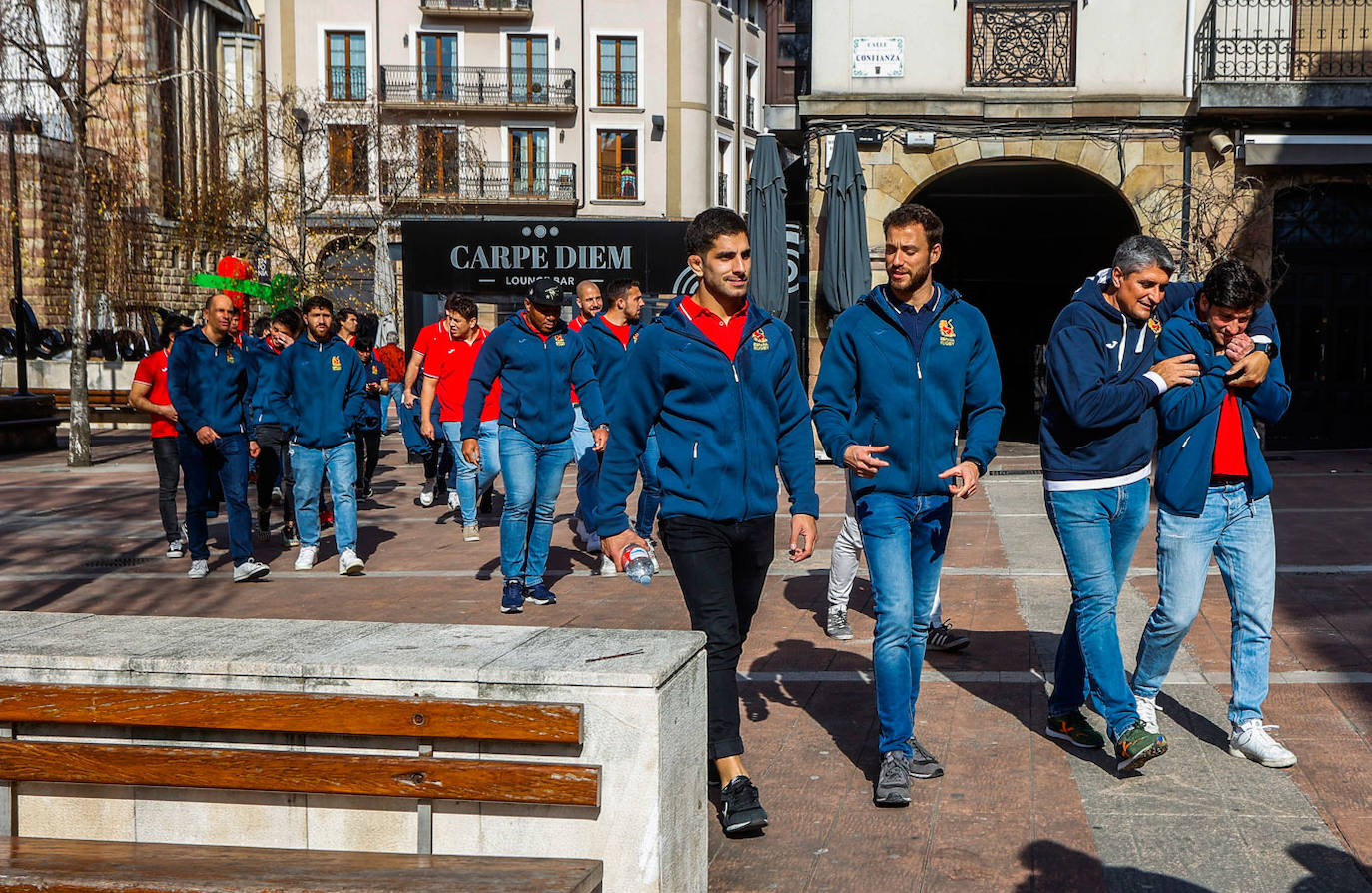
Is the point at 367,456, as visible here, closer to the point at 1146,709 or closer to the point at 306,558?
the point at 306,558

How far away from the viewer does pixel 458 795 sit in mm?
3023

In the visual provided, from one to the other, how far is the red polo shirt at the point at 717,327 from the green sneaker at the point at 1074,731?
1936 mm

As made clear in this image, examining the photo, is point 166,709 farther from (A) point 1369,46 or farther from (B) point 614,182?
(B) point 614,182

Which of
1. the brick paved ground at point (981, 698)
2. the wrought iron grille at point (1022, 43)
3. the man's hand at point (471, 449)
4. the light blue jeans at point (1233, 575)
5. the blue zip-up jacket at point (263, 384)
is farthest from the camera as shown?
the wrought iron grille at point (1022, 43)

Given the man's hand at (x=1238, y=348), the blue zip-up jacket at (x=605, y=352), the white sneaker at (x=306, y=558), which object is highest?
the man's hand at (x=1238, y=348)

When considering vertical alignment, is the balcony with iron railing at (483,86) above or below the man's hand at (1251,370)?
above

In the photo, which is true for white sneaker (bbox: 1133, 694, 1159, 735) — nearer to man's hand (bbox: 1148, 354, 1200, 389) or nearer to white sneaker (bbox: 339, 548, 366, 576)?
man's hand (bbox: 1148, 354, 1200, 389)

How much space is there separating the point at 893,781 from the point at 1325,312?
594 inches

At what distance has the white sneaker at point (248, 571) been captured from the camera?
8859 mm

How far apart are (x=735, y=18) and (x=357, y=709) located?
52919 mm

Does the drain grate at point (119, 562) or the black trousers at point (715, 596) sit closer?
the black trousers at point (715, 596)

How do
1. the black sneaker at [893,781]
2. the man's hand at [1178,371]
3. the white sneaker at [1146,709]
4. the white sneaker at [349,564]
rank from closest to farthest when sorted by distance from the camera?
the black sneaker at [893,781], the man's hand at [1178,371], the white sneaker at [1146,709], the white sneaker at [349,564]

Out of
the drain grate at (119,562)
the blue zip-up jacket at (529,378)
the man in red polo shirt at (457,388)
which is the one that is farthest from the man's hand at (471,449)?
the drain grate at (119,562)

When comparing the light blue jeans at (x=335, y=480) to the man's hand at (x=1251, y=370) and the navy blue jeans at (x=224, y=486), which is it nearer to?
the navy blue jeans at (x=224, y=486)
